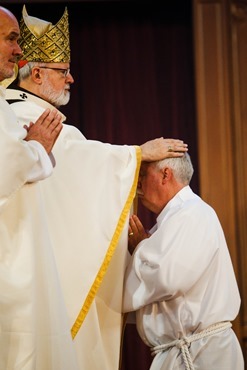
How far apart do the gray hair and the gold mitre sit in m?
0.79

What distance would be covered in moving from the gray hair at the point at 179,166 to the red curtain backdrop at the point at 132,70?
6.27 feet

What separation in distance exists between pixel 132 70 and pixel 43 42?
1750 millimetres

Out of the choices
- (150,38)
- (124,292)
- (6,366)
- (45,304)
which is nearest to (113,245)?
(124,292)

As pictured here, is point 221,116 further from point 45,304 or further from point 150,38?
point 45,304

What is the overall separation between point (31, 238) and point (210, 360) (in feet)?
3.33

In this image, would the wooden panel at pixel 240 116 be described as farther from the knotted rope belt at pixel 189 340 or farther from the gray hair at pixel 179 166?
the knotted rope belt at pixel 189 340

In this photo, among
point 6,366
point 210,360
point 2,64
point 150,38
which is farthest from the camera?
point 150,38

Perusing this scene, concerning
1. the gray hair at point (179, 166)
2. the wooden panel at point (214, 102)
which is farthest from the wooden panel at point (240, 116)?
the gray hair at point (179, 166)

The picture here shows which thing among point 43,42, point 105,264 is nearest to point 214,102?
point 43,42

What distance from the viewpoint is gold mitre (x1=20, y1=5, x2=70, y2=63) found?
372 cm

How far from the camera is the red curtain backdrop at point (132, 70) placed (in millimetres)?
5406

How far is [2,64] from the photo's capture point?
3.07 meters

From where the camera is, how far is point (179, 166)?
137 inches

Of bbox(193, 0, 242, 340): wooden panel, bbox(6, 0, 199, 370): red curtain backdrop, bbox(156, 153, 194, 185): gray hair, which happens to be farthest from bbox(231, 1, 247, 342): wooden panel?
bbox(156, 153, 194, 185): gray hair
